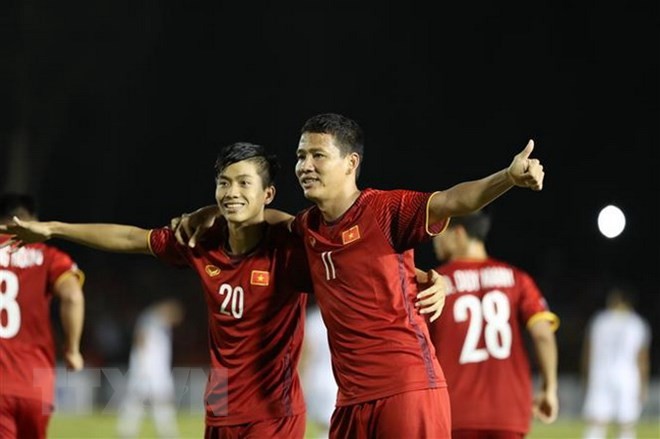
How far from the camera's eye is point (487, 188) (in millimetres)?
5277

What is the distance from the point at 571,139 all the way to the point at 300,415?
103 ft

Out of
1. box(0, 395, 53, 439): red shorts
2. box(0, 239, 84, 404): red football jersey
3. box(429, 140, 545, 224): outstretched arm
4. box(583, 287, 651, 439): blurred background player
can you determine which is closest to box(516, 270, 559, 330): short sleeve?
box(429, 140, 545, 224): outstretched arm

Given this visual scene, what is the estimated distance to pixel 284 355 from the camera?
6.54 meters

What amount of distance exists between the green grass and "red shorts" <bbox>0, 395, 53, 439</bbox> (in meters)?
9.47

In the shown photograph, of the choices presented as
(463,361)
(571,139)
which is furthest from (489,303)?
(571,139)

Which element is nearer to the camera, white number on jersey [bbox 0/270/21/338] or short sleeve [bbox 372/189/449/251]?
short sleeve [bbox 372/189/449/251]

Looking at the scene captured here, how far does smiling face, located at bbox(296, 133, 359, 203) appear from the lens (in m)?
5.97

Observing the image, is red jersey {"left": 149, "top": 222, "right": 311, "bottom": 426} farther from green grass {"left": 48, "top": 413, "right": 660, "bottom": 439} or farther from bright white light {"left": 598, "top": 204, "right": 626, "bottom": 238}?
green grass {"left": 48, "top": 413, "right": 660, "bottom": 439}

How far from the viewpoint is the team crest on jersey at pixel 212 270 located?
261 inches

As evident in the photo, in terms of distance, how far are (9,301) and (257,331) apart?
241 cm

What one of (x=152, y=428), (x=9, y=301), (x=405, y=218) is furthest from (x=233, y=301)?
(x=152, y=428)

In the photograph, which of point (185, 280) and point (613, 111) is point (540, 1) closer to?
point (613, 111)

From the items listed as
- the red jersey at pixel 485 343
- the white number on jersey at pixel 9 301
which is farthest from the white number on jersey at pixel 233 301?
the white number on jersey at pixel 9 301

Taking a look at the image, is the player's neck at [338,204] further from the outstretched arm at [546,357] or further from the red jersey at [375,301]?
the outstretched arm at [546,357]
